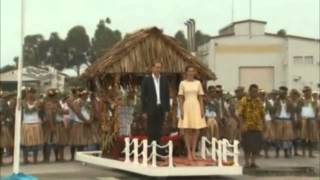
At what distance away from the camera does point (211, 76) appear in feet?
56.1

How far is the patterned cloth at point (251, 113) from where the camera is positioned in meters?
17.3

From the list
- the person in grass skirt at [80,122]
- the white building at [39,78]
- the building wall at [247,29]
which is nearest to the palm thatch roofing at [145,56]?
the person in grass skirt at [80,122]

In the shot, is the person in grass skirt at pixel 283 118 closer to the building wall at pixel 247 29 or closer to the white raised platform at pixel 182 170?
the white raised platform at pixel 182 170

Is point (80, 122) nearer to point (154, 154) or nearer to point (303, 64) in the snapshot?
point (154, 154)

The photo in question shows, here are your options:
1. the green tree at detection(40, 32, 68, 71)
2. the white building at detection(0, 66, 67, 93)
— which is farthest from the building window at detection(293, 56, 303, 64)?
the green tree at detection(40, 32, 68, 71)

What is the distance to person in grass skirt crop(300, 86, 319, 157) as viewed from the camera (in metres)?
21.2

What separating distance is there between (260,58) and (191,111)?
3849 centimetres

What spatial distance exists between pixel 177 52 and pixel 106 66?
1.58 metres

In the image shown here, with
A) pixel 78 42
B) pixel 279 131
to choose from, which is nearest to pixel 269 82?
pixel 78 42

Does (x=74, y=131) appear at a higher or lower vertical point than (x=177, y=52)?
lower

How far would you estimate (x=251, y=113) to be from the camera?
56.8ft

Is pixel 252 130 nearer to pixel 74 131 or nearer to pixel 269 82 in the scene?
pixel 74 131

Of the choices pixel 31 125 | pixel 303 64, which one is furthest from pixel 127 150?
pixel 303 64

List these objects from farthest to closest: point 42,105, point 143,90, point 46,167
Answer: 1. point 42,105
2. point 46,167
3. point 143,90
